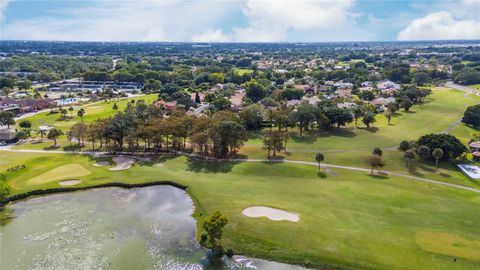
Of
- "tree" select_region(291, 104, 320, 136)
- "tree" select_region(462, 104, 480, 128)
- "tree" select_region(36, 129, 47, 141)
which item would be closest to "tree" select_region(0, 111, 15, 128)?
"tree" select_region(36, 129, 47, 141)

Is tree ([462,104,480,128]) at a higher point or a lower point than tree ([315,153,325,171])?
higher

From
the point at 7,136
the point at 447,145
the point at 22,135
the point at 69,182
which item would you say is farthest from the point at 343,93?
the point at 7,136

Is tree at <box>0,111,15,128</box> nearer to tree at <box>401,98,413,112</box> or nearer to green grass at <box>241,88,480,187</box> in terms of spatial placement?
green grass at <box>241,88,480,187</box>

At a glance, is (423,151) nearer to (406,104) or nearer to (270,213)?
(270,213)

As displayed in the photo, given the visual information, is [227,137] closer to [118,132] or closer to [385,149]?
[118,132]

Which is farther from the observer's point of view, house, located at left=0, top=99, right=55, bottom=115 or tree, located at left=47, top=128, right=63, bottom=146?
house, located at left=0, top=99, right=55, bottom=115

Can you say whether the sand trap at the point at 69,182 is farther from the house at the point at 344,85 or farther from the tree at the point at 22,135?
the house at the point at 344,85
